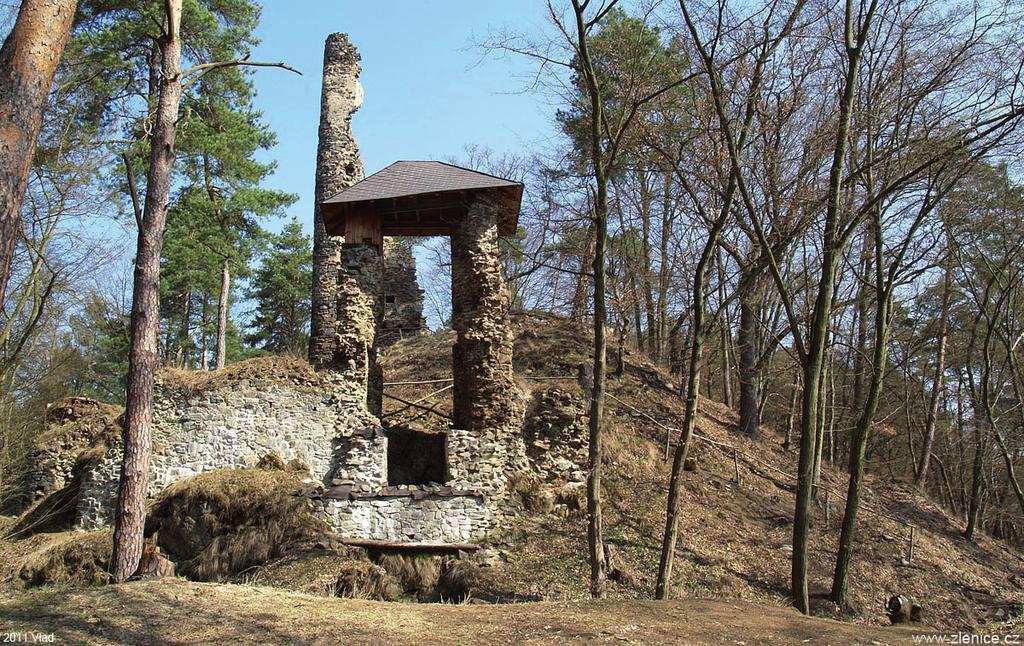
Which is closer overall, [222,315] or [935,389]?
[935,389]

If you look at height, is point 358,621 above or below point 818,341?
below

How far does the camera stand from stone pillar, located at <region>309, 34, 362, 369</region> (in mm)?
21109

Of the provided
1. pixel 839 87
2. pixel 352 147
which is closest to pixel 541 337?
pixel 352 147

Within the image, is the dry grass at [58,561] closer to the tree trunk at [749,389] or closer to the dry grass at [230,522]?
the dry grass at [230,522]

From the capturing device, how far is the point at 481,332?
47.5 ft

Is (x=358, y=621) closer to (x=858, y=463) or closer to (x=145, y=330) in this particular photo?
(x=145, y=330)

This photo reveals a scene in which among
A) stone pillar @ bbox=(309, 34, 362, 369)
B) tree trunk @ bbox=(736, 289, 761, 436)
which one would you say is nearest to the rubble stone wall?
stone pillar @ bbox=(309, 34, 362, 369)

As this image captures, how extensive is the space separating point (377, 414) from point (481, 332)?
3423 millimetres

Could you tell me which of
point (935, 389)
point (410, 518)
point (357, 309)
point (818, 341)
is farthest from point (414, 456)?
point (935, 389)

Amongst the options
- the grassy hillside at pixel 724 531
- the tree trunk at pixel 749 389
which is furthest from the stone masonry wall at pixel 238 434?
the tree trunk at pixel 749 389

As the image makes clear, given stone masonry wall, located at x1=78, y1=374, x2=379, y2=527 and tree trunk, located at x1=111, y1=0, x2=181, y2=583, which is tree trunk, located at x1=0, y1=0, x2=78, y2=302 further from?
stone masonry wall, located at x1=78, y1=374, x2=379, y2=527

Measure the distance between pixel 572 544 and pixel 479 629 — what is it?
5337 millimetres

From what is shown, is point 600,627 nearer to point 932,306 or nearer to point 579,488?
point 579,488

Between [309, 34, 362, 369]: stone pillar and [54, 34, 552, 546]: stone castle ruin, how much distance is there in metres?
5.16
